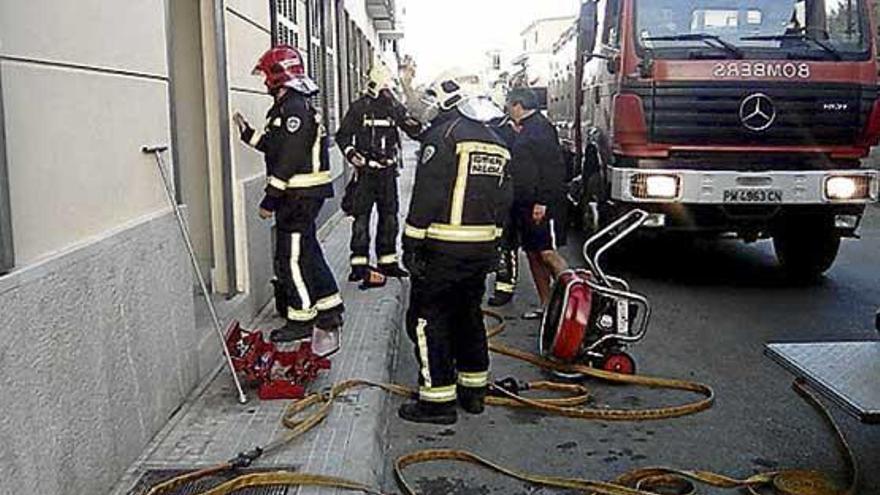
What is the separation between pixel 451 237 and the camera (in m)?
5.25

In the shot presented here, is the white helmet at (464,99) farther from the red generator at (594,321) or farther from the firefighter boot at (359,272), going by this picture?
the firefighter boot at (359,272)

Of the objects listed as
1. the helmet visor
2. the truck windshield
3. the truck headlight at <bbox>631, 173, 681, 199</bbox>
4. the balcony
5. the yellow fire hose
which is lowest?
the yellow fire hose

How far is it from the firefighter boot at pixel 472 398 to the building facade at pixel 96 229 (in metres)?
1.46

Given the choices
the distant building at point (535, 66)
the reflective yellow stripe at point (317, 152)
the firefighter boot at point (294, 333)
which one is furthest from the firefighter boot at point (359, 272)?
the distant building at point (535, 66)

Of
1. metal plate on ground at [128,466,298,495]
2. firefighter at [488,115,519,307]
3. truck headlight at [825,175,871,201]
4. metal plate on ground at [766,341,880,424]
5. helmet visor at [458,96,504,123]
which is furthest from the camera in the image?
truck headlight at [825,175,871,201]

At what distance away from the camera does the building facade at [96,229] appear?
3.27m

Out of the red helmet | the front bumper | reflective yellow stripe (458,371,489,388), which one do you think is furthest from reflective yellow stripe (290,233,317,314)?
the front bumper

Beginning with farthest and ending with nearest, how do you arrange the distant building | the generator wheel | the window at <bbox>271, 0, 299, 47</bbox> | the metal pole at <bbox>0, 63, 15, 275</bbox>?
the distant building < the window at <bbox>271, 0, 299, 47</bbox> < the generator wheel < the metal pole at <bbox>0, 63, 15, 275</bbox>

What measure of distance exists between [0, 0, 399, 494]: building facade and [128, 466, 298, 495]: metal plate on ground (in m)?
0.13

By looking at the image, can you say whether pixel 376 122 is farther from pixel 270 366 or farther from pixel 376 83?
pixel 270 366

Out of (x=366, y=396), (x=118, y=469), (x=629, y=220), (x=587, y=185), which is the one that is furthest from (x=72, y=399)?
(x=587, y=185)

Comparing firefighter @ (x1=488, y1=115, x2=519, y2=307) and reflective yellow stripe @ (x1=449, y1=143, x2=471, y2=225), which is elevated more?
reflective yellow stripe @ (x1=449, y1=143, x2=471, y2=225)

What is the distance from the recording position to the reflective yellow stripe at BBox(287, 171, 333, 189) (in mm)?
6184

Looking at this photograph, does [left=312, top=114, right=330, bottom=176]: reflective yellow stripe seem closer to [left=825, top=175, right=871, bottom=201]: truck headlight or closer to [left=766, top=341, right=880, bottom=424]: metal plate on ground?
[left=766, top=341, right=880, bottom=424]: metal plate on ground
